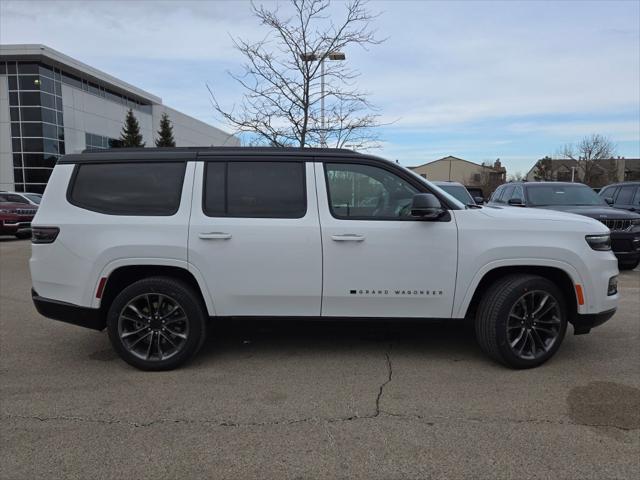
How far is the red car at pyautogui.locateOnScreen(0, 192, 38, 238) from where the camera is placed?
1573cm

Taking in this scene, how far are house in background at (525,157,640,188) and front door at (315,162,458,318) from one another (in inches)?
2000

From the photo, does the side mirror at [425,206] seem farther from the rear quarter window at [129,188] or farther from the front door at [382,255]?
the rear quarter window at [129,188]


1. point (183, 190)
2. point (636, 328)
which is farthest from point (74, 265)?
point (636, 328)

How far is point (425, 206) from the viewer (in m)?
3.80

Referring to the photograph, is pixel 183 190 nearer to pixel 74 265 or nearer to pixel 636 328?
pixel 74 265

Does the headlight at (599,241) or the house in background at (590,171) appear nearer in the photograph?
the headlight at (599,241)

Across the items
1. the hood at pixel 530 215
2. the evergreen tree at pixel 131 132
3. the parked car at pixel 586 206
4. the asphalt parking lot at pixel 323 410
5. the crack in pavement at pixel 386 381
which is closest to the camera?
the asphalt parking lot at pixel 323 410

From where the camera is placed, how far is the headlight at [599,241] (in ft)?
13.3

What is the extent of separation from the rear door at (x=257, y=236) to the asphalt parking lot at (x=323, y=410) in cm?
64

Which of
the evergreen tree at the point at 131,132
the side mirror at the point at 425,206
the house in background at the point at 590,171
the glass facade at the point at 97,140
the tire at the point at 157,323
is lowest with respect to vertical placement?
the tire at the point at 157,323

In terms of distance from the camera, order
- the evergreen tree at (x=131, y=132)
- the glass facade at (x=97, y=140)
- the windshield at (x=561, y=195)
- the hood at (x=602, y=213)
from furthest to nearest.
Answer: the evergreen tree at (x=131, y=132), the glass facade at (x=97, y=140), the windshield at (x=561, y=195), the hood at (x=602, y=213)

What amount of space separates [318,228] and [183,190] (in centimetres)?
122

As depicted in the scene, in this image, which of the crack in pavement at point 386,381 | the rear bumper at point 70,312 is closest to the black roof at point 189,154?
the rear bumper at point 70,312

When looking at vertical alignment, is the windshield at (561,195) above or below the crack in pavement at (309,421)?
above
